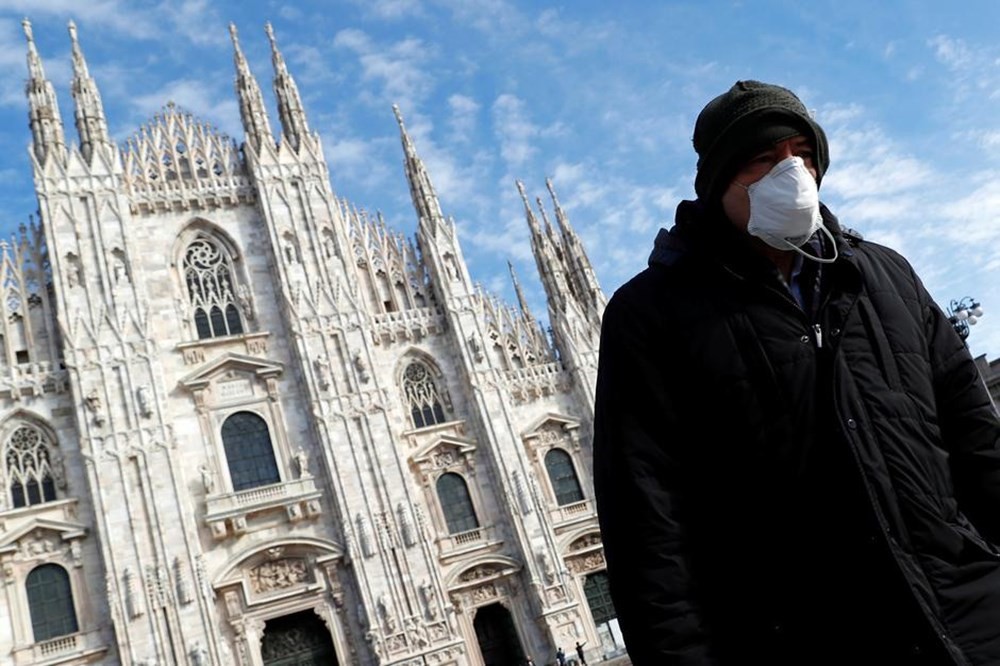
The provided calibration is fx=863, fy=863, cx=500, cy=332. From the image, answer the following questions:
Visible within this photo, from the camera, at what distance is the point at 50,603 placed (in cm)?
2059

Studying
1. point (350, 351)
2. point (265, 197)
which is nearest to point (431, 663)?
point (350, 351)

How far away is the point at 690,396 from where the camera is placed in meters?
2.33

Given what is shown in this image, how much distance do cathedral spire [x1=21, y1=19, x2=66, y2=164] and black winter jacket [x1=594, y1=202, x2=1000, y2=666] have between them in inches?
1036

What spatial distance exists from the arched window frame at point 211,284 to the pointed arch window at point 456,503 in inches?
290

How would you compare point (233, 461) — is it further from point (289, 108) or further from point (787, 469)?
point (787, 469)

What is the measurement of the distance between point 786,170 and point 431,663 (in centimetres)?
2198

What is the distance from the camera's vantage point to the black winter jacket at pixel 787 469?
2072 mm

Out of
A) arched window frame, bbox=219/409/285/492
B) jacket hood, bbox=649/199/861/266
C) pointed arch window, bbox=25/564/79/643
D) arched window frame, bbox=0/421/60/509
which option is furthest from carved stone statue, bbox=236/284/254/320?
jacket hood, bbox=649/199/861/266

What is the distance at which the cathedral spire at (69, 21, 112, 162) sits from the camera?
25312 mm

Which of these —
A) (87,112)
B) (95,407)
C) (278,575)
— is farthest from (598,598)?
(87,112)

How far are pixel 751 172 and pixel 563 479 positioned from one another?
25.1 m

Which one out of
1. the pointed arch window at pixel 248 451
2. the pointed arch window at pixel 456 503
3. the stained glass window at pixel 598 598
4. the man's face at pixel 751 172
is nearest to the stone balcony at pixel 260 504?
the pointed arch window at pixel 248 451

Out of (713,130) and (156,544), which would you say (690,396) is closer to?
(713,130)

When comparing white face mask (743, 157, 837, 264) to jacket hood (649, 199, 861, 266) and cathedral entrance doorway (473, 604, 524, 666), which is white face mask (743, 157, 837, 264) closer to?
jacket hood (649, 199, 861, 266)
